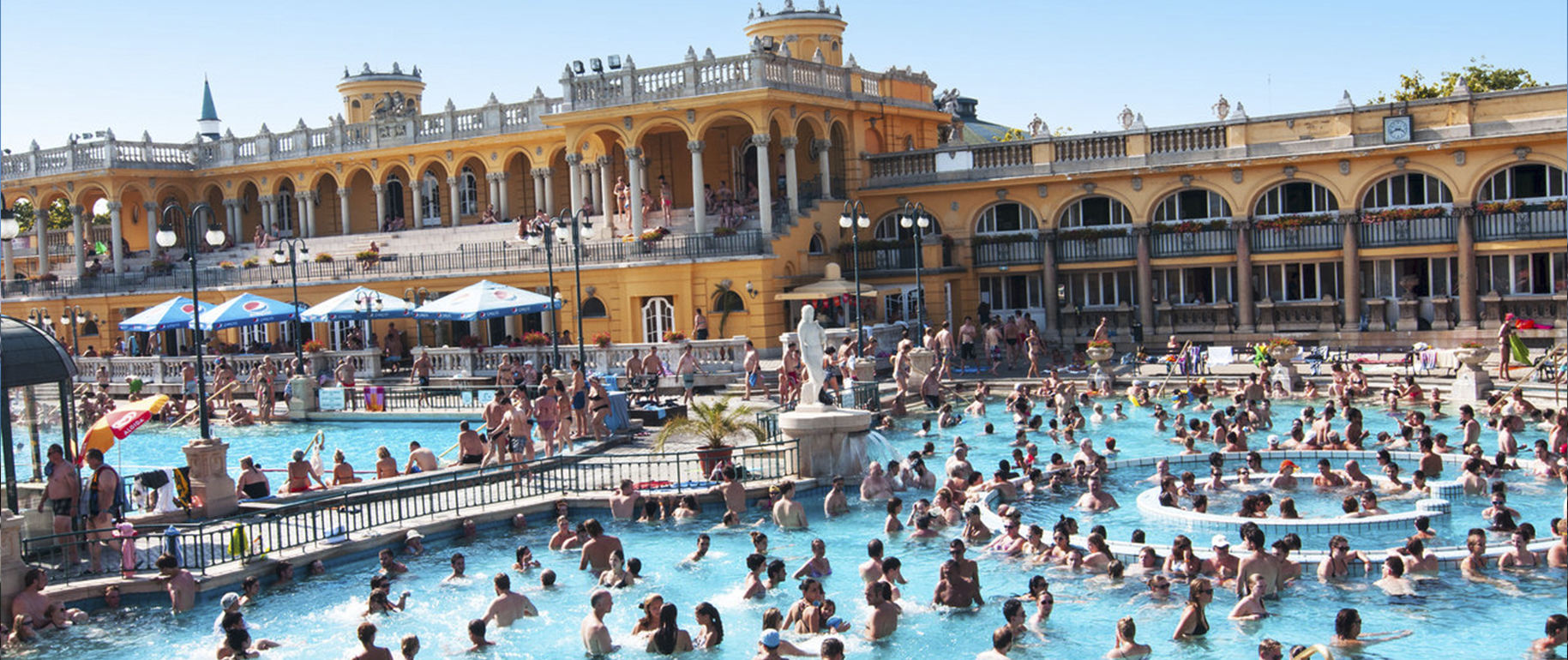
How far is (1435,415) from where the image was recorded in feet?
93.1

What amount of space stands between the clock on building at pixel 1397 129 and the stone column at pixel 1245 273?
13.1 feet

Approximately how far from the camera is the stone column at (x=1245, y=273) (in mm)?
39031

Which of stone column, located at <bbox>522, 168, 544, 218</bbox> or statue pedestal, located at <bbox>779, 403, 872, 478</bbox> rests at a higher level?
stone column, located at <bbox>522, 168, 544, 218</bbox>

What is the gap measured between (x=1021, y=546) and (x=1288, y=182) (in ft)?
78.6

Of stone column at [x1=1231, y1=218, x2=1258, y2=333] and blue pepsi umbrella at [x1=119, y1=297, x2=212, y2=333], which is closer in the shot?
stone column at [x1=1231, y1=218, x2=1258, y2=333]

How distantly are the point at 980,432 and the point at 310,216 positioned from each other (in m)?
32.5

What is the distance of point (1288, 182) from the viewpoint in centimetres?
3881

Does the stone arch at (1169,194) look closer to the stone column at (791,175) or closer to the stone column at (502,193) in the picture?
the stone column at (791,175)

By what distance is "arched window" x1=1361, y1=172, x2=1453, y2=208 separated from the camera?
37.1 meters

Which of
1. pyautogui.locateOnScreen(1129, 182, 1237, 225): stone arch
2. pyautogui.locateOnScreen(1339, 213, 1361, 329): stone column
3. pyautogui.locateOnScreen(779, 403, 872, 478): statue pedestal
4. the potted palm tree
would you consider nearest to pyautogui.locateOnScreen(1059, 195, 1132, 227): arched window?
pyautogui.locateOnScreen(1129, 182, 1237, 225): stone arch

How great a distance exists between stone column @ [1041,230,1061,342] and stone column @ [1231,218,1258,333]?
4.88m

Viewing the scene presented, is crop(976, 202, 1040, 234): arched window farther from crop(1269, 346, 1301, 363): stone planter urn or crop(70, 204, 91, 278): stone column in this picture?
crop(70, 204, 91, 278): stone column

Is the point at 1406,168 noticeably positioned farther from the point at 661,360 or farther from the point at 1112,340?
the point at 661,360

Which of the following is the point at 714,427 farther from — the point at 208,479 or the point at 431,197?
the point at 431,197
